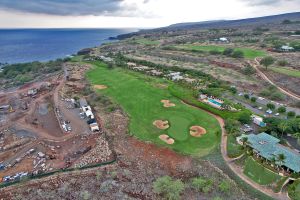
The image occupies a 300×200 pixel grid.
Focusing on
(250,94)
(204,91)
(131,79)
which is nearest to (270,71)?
(250,94)

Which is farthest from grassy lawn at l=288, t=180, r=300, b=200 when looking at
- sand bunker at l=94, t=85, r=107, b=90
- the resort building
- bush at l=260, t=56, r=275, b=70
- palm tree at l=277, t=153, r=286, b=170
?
bush at l=260, t=56, r=275, b=70

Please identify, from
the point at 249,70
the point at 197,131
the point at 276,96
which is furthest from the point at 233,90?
the point at 197,131

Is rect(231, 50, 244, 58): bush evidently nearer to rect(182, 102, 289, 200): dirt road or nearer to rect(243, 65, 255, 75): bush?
rect(243, 65, 255, 75): bush

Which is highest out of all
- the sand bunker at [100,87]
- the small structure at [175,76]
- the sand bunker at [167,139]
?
the sand bunker at [100,87]

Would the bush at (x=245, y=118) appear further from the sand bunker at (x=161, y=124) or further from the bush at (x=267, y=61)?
the bush at (x=267, y=61)

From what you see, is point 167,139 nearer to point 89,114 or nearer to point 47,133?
point 89,114

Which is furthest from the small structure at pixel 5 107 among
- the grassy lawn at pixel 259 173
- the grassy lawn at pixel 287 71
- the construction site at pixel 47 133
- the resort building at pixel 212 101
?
the grassy lawn at pixel 287 71
